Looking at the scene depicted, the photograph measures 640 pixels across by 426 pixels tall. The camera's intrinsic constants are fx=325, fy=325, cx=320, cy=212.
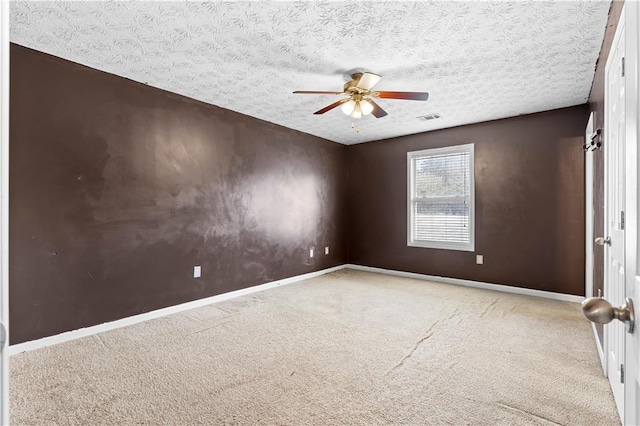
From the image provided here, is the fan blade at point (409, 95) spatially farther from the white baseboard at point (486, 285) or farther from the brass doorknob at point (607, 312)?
the white baseboard at point (486, 285)

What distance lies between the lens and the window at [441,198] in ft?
15.5

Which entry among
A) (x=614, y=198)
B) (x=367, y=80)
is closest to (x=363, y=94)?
(x=367, y=80)

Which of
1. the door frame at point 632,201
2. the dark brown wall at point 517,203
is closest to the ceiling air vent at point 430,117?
the dark brown wall at point 517,203

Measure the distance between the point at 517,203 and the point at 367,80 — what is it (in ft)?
9.28

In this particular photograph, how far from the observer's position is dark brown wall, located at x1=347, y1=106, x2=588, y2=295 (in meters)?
3.90

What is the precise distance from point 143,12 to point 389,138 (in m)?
4.07

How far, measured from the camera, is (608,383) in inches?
80.1

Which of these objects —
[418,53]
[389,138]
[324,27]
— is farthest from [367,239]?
[324,27]

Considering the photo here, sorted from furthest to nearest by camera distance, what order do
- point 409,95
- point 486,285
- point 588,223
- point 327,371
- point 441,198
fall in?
point 441,198 → point 486,285 → point 588,223 → point 409,95 → point 327,371

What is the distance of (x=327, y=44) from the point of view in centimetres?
246

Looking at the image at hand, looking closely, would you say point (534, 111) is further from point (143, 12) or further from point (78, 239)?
point (78, 239)

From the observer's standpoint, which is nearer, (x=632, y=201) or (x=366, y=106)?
(x=632, y=201)

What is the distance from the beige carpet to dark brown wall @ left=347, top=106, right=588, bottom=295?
0.77 m

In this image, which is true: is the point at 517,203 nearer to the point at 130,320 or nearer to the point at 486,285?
the point at 486,285
